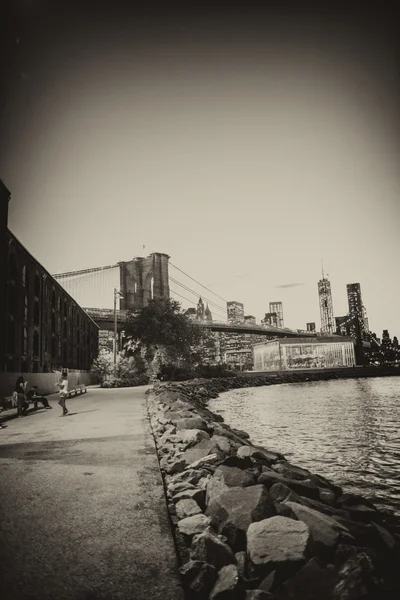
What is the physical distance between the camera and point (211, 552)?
299 centimetres

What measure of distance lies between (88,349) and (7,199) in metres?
33.7

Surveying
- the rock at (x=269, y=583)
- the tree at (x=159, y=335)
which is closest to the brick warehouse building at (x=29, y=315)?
the tree at (x=159, y=335)

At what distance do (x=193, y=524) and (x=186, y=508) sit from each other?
1.65 feet

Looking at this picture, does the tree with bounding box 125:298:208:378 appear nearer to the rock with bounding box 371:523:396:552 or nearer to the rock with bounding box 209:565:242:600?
the rock with bounding box 371:523:396:552

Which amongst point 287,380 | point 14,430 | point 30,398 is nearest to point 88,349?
point 287,380

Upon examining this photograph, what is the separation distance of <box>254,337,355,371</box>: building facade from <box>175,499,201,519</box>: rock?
96.5 meters

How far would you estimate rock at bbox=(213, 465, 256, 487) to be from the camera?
15.5 ft

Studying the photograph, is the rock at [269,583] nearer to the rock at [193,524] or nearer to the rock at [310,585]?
the rock at [310,585]

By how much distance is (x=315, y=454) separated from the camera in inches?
386

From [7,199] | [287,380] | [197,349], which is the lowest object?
[287,380]

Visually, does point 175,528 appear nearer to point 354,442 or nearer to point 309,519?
point 309,519

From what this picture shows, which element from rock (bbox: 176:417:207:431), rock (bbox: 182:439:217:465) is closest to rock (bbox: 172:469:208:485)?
rock (bbox: 182:439:217:465)

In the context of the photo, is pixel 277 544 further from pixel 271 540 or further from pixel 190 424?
pixel 190 424

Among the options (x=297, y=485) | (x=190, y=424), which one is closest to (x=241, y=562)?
(x=297, y=485)
